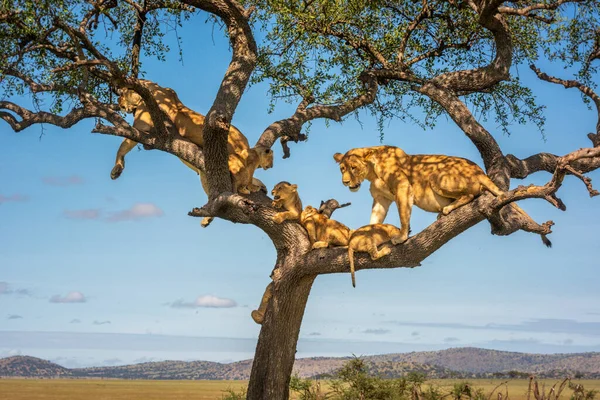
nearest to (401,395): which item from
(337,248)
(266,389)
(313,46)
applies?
(266,389)

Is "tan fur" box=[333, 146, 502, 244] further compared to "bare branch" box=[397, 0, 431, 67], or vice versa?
"bare branch" box=[397, 0, 431, 67]

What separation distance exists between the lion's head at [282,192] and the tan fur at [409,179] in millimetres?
780

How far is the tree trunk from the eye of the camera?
10.9 meters

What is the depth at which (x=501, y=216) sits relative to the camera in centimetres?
968

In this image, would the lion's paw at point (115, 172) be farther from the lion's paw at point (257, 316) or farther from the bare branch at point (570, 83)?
the bare branch at point (570, 83)

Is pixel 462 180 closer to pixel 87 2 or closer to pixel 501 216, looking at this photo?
pixel 501 216

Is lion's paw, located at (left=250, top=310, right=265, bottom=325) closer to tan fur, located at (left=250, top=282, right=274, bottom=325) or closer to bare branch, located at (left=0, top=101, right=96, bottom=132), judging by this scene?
tan fur, located at (left=250, top=282, right=274, bottom=325)

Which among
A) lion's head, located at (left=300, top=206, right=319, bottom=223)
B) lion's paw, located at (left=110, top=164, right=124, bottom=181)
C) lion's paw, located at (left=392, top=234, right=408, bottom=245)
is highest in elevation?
lion's paw, located at (left=110, top=164, right=124, bottom=181)

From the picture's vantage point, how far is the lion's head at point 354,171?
10195 millimetres

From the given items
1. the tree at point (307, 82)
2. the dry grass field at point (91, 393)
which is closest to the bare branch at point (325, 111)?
the tree at point (307, 82)

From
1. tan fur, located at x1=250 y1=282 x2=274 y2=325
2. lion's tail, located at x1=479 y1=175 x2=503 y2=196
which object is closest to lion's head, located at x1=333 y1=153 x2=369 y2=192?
lion's tail, located at x1=479 y1=175 x2=503 y2=196

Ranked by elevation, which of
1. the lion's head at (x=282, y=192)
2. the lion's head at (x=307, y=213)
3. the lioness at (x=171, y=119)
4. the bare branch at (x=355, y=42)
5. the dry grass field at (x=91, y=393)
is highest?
the bare branch at (x=355, y=42)

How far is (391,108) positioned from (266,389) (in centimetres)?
709

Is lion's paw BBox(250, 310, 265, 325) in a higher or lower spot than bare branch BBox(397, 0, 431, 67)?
lower
